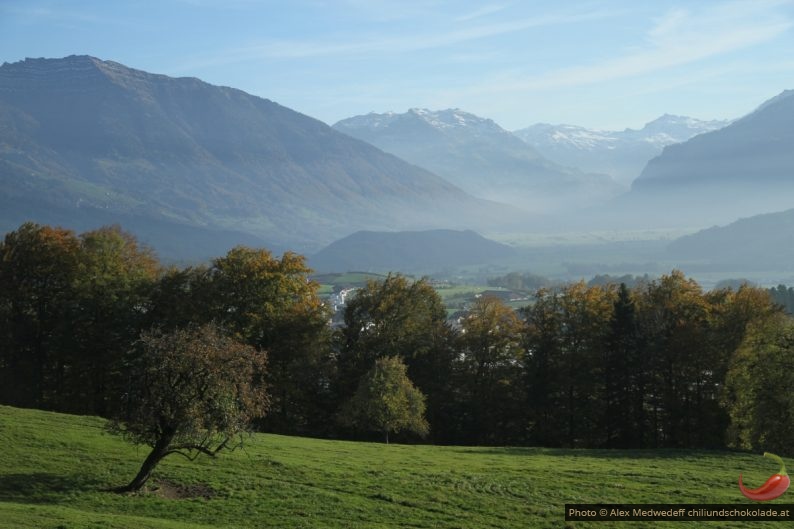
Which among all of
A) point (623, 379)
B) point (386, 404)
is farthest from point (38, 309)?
point (623, 379)

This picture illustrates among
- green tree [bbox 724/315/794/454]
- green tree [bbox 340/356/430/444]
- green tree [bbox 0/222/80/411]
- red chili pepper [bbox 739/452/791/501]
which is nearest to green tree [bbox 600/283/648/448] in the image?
green tree [bbox 724/315/794/454]

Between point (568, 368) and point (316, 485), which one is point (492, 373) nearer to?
point (568, 368)

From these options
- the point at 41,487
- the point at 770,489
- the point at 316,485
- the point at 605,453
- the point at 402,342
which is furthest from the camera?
the point at 402,342

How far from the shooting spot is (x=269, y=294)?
57.7m

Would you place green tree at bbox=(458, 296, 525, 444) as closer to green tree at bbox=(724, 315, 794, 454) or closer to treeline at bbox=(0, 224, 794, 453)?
treeline at bbox=(0, 224, 794, 453)

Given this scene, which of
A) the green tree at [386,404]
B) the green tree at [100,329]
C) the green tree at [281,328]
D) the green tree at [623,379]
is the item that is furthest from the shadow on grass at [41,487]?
the green tree at [623,379]

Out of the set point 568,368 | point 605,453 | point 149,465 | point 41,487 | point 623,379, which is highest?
point 568,368

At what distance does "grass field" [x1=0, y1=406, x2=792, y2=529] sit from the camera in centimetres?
2472

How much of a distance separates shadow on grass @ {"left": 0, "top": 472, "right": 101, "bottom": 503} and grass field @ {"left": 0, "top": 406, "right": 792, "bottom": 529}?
6 centimetres

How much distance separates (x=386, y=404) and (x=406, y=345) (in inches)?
466

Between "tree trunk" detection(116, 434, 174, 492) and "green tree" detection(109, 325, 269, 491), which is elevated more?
"green tree" detection(109, 325, 269, 491)

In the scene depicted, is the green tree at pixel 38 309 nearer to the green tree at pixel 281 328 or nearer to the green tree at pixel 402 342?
the green tree at pixel 281 328

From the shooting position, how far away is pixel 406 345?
2395 inches

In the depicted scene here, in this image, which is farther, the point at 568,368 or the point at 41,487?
the point at 568,368
